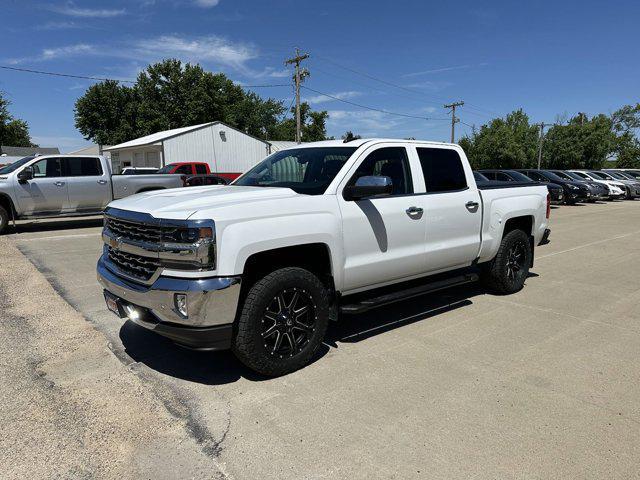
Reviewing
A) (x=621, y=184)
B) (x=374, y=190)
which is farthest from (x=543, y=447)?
(x=621, y=184)

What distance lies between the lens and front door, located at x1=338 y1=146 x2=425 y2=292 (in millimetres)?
4188

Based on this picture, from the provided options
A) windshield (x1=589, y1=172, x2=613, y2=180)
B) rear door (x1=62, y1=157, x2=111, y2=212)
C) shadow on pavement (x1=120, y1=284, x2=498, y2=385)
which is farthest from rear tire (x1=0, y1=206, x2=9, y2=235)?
windshield (x1=589, y1=172, x2=613, y2=180)

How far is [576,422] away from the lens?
3.17 m

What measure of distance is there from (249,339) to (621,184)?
3083 cm

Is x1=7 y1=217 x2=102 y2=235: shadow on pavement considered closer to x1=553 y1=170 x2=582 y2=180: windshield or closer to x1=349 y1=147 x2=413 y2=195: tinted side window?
x1=349 y1=147 x2=413 y2=195: tinted side window

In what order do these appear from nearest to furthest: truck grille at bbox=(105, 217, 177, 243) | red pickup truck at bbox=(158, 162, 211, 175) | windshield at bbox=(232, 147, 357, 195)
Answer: truck grille at bbox=(105, 217, 177, 243) → windshield at bbox=(232, 147, 357, 195) → red pickup truck at bbox=(158, 162, 211, 175)

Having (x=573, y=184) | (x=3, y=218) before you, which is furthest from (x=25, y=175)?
(x=573, y=184)

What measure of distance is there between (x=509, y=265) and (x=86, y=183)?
11.5 metres

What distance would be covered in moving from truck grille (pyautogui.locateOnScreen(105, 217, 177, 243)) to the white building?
29.5 m

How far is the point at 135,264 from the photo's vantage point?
3779mm

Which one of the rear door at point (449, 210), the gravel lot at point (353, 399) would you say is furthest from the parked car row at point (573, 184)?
the gravel lot at point (353, 399)

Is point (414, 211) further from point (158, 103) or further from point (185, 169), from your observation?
point (158, 103)

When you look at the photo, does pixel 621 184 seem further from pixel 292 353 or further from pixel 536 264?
pixel 292 353

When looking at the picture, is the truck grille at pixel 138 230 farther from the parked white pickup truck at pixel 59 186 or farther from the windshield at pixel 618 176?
the windshield at pixel 618 176
